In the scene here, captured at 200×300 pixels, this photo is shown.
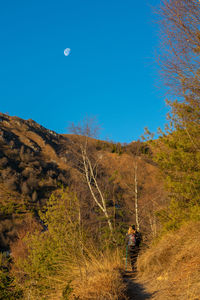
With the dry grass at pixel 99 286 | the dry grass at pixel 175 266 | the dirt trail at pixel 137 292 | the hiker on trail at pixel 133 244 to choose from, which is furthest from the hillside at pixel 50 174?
the dry grass at pixel 99 286

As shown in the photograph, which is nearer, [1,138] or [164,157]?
[164,157]

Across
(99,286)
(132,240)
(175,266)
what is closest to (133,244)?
(132,240)

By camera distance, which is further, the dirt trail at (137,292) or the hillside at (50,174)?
the hillside at (50,174)

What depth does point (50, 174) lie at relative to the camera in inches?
1928

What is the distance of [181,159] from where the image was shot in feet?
19.8

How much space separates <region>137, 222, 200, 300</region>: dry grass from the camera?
373cm

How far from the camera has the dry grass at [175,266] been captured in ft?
12.3

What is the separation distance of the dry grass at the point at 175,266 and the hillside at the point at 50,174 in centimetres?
670

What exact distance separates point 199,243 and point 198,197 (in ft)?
4.13

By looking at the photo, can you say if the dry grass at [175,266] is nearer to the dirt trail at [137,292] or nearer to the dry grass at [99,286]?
the dirt trail at [137,292]

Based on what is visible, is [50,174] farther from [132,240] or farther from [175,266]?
[175,266]

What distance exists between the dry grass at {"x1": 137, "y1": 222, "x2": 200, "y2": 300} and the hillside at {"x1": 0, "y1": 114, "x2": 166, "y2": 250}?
670 cm

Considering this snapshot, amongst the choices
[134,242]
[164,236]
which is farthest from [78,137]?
[164,236]

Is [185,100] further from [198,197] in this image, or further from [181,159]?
[198,197]
